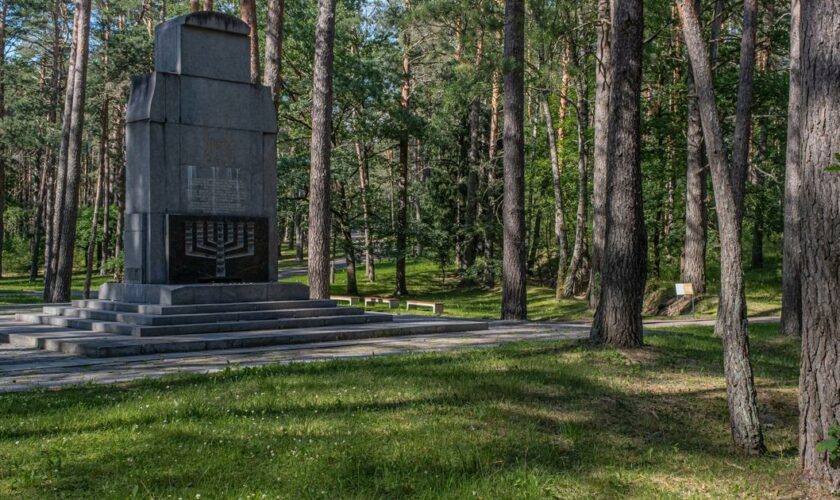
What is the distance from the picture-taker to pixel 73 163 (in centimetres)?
2492

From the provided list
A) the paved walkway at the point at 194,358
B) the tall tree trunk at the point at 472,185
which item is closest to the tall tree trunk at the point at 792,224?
the paved walkway at the point at 194,358

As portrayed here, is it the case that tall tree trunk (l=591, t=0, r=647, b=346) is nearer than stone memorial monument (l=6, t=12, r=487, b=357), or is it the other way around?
tall tree trunk (l=591, t=0, r=647, b=346)

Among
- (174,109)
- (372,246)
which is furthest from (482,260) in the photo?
(174,109)

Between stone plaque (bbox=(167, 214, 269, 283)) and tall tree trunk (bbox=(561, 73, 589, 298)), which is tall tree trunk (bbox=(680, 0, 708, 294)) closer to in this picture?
tall tree trunk (bbox=(561, 73, 589, 298))

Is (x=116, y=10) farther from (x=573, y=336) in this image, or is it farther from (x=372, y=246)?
(x=573, y=336)

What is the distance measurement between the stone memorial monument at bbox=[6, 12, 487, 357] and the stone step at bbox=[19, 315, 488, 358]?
68 mm

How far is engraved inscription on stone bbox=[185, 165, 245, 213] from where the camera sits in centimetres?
1573

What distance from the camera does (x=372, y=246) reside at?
32.0m

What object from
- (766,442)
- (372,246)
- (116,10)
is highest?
(116,10)

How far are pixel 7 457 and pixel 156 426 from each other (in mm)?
1167

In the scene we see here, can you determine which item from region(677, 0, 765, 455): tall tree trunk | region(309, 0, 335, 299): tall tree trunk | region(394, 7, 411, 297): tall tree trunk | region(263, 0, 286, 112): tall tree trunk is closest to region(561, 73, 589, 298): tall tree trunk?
region(394, 7, 411, 297): tall tree trunk

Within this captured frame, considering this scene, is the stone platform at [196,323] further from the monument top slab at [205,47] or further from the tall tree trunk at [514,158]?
the monument top slab at [205,47]

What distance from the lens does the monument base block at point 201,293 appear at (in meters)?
14.4

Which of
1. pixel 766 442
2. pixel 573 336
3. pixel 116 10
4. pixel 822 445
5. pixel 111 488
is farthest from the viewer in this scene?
pixel 116 10
